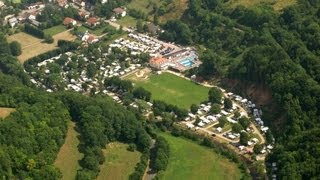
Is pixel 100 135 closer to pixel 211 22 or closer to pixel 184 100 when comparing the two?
pixel 184 100

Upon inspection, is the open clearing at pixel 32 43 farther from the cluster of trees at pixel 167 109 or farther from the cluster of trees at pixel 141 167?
the cluster of trees at pixel 141 167

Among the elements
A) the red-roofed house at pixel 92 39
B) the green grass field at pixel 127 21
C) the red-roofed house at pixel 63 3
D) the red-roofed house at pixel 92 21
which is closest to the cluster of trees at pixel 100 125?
the red-roofed house at pixel 92 39

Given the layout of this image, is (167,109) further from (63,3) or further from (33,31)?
(63,3)

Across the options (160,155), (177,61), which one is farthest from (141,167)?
(177,61)

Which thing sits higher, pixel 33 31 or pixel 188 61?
pixel 188 61

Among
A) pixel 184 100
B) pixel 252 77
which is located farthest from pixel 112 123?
pixel 252 77

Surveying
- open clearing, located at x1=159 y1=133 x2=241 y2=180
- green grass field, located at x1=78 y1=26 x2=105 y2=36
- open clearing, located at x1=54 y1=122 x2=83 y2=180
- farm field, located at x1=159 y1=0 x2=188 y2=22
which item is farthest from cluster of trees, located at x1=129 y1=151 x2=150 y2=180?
farm field, located at x1=159 y1=0 x2=188 y2=22
